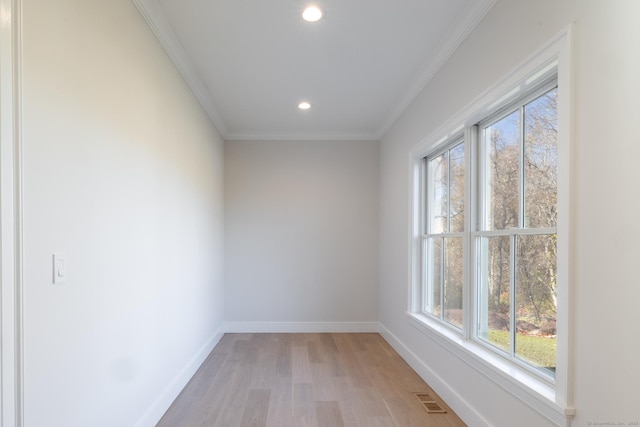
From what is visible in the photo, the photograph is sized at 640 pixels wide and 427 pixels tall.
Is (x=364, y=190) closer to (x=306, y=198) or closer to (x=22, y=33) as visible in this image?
(x=306, y=198)

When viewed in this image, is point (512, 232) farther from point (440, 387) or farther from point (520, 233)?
point (440, 387)

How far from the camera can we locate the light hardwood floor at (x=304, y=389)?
2.53 meters

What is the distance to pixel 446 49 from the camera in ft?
8.79

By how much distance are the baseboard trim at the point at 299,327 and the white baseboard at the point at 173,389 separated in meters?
0.77

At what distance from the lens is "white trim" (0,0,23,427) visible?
1.15 metres

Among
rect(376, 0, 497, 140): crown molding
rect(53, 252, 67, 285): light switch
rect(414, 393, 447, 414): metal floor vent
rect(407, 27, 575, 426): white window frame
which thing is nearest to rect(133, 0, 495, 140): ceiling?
rect(376, 0, 497, 140): crown molding

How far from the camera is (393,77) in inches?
129

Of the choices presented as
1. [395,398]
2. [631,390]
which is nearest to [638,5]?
[631,390]

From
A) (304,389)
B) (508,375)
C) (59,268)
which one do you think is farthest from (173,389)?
(508,375)

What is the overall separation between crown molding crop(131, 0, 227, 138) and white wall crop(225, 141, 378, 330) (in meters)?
1.26

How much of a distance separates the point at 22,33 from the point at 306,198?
3.89 metres

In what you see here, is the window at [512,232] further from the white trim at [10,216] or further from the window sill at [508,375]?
the white trim at [10,216]

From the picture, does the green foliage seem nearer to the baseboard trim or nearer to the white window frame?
the white window frame

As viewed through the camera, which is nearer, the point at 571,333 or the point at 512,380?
the point at 571,333
